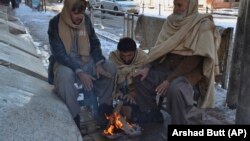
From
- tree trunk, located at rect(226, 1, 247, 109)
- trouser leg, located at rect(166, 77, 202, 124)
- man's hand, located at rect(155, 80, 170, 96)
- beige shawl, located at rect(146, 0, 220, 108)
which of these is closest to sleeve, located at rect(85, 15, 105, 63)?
beige shawl, located at rect(146, 0, 220, 108)

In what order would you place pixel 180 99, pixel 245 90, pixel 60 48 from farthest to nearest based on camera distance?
pixel 60 48
pixel 180 99
pixel 245 90

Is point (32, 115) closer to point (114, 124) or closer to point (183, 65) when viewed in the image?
point (114, 124)

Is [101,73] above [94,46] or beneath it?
beneath

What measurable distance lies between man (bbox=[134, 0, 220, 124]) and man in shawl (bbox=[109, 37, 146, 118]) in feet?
0.47

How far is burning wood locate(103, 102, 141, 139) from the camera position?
3.78 metres

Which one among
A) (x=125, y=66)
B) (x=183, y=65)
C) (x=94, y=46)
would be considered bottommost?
(x=125, y=66)

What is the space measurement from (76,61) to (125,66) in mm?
560

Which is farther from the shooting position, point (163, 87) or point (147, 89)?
point (147, 89)

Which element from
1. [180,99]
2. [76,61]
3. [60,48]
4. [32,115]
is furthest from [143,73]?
[32,115]

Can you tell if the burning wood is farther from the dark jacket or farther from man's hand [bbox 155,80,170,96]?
the dark jacket

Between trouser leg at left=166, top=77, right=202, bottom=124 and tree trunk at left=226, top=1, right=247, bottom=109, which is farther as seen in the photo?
tree trunk at left=226, top=1, right=247, bottom=109

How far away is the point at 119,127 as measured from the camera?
3820 mm

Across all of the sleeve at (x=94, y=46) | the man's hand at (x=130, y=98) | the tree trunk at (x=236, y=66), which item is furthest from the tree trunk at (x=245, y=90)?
the sleeve at (x=94, y=46)

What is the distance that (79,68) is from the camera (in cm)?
376
